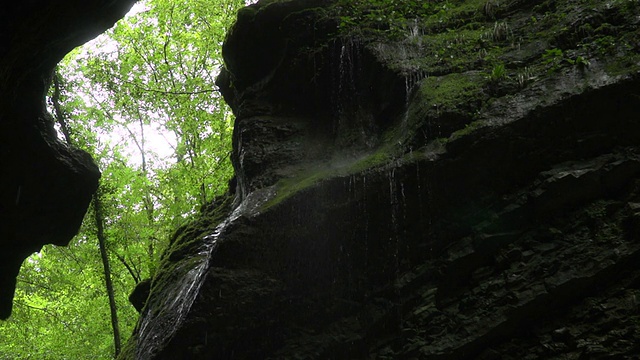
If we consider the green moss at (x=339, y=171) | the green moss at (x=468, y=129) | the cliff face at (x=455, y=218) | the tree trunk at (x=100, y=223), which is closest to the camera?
the cliff face at (x=455, y=218)

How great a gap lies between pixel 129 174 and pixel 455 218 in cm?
1345

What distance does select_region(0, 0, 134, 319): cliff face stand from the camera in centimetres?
646

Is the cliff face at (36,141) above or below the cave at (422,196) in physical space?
above

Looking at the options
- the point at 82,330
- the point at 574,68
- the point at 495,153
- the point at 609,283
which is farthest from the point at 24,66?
the point at 82,330

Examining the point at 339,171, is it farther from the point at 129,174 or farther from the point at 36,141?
the point at 129,174

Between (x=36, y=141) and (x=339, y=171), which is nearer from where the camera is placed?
(x=339, y=171)

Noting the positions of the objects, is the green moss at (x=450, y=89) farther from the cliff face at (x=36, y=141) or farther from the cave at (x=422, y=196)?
the cliff face at (x=36, y=141)

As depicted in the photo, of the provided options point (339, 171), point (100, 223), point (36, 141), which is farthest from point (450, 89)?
point (100, 223)

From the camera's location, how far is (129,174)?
17094 millimetres

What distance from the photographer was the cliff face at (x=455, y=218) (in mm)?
6449

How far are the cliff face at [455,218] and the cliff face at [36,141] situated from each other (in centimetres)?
315

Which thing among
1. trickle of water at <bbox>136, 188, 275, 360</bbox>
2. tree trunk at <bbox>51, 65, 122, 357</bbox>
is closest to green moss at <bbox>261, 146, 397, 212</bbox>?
trickle of water at <bbox>136, 188, 275, 360</bbox>

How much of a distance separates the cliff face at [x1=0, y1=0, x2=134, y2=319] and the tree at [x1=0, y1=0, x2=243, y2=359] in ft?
13.9

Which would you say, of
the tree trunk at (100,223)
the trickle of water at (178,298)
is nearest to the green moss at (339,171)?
the trickle of water at (178,298)
